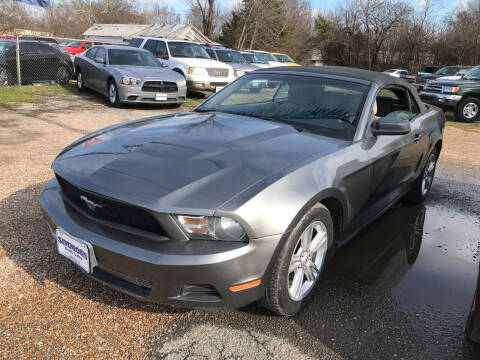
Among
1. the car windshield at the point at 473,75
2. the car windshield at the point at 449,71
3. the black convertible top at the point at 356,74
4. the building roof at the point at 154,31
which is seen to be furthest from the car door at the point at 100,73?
the car windshield at the point at 449,71

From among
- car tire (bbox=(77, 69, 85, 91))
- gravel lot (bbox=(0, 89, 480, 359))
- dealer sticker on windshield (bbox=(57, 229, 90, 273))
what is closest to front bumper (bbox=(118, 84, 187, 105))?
car tire (bbox=(77, 69, 85, 91))

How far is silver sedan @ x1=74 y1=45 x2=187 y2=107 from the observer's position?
397 inches

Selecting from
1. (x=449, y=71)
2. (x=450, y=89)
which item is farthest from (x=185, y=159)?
(x=449, y=71)

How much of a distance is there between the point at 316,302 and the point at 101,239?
4.98 ft

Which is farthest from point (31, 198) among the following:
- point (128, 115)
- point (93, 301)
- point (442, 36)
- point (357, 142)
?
point (442, 36)

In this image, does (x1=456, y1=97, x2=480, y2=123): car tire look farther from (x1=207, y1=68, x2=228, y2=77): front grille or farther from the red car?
the red car

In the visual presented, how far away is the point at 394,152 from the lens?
3.60 m

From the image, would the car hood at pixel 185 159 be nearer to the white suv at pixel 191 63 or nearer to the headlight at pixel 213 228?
the headlight at pixel 213 228

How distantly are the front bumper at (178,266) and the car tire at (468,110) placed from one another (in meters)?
13.5

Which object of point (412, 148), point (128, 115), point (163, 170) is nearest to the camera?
point (163, 170)

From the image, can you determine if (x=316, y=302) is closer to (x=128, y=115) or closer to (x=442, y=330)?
(x=442, y=330)

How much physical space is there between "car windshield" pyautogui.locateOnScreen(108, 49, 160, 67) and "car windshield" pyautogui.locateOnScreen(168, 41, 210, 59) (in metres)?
2.00

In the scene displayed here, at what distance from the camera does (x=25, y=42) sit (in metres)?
12.7

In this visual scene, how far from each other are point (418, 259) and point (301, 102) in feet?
5.70
